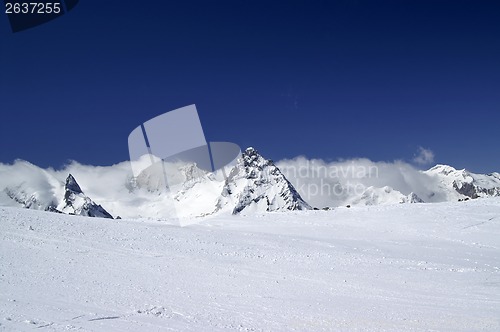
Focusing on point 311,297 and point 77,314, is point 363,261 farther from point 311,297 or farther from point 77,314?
point 77,314

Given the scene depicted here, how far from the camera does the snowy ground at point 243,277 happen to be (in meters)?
14.7

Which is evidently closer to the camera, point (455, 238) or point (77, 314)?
point (77, 314)

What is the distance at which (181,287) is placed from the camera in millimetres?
19109

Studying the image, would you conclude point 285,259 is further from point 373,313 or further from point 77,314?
point 77,314

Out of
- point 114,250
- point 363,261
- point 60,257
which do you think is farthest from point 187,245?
point 363,261

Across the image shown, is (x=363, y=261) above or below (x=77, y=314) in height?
below

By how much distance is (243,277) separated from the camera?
22.2 meters

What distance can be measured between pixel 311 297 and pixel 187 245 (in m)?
12.9

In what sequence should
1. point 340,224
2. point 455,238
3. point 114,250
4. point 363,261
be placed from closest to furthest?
point 114,250 < point 363,261 < point 455,238 < point 340,224

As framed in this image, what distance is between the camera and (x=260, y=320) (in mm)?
14727

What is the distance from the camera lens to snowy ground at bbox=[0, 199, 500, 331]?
48.1 feet

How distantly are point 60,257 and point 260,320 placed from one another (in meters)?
13.4

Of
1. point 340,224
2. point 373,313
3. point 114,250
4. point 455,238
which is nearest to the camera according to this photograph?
point 373,313

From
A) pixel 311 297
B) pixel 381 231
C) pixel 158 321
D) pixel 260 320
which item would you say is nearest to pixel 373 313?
pixel 311 297
